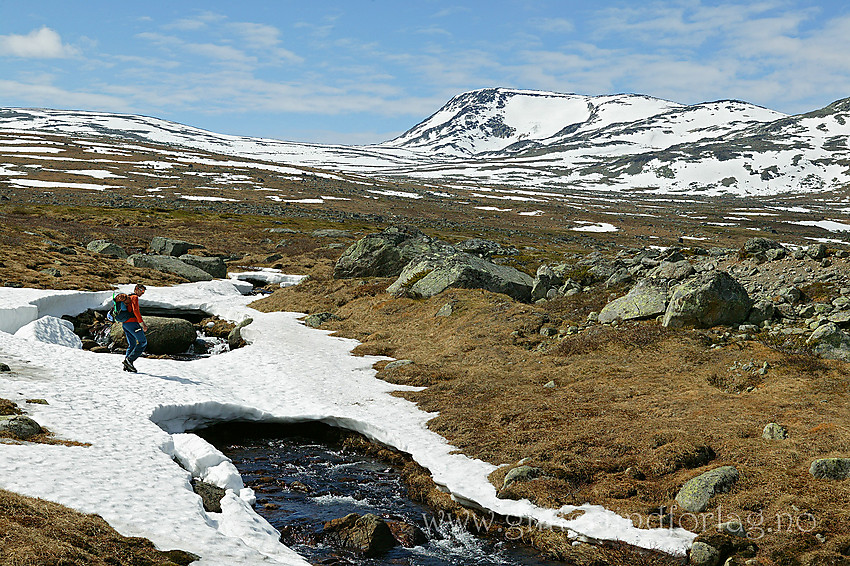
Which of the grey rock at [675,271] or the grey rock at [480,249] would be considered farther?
the grey rock at [480,249]

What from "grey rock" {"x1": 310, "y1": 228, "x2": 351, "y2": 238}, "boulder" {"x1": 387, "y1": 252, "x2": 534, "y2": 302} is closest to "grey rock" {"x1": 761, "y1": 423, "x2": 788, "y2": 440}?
"boulder" {"x1": 387, "y1": 252, "x2": 534, "y2": 302}

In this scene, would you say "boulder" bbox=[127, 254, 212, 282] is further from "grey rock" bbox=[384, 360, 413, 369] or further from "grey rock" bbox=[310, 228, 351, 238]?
"grey rock" bbox=[310, 228, 351, 238]

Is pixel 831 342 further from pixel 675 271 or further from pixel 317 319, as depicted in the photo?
pixel 317 319

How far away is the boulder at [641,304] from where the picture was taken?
2589cm

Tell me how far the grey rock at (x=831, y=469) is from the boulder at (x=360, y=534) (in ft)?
29.8

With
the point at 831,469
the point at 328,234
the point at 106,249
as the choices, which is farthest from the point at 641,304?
the point at 328,234

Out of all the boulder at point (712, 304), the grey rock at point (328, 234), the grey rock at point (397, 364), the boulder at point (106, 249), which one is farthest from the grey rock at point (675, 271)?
the grey rock at point (328, 234)

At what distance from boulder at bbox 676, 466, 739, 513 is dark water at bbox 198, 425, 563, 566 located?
3190 mm

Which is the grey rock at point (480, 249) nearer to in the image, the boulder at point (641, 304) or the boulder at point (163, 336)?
the boulder at point (641, 304)

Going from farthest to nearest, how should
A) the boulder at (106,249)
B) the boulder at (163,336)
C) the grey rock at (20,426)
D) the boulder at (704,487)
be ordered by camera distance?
1. the boulder at (106,249)
2. the boulder at (163,336)
3. the grey rock at (20,426)
4. the boulder at (704,487)

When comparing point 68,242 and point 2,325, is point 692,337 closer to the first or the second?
point 2,325

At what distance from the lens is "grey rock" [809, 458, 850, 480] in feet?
40.8

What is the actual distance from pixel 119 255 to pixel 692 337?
48.4 m

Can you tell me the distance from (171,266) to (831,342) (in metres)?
46.3
